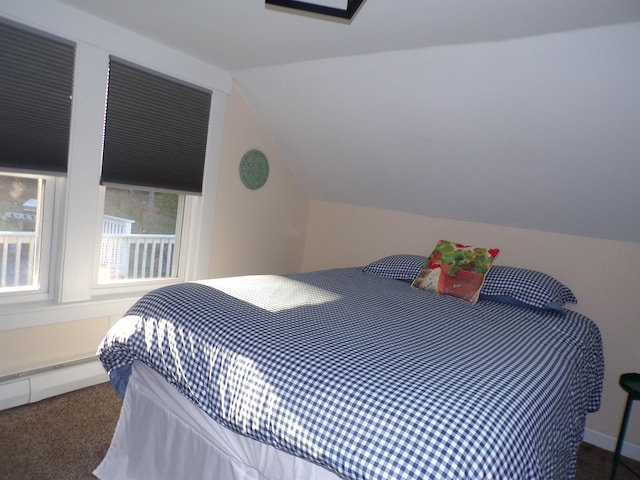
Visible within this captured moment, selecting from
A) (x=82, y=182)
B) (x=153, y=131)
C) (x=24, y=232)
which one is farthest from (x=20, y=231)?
(x=153, y=131)

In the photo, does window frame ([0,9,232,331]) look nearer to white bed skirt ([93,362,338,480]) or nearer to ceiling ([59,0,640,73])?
ceiling ([59,0,640,73])

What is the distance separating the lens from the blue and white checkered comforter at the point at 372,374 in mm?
1025

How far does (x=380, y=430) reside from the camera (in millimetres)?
1043

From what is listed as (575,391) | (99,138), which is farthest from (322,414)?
(99,138)

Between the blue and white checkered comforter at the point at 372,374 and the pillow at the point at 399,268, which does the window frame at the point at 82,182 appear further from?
the pillow at the point at 399,268

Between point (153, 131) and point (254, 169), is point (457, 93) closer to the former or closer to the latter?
point (254, 169)

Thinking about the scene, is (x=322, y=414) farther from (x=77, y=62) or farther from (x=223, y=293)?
(x=77, y=62)

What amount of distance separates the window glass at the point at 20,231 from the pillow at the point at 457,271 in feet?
7.45

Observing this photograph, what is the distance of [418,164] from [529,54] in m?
1.11

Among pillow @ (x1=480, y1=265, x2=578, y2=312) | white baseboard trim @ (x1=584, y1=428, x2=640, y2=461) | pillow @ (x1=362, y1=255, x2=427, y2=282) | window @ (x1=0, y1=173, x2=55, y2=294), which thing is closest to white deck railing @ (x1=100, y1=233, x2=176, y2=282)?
window @ (x1=0, y1=173, x2=55, y2=294)

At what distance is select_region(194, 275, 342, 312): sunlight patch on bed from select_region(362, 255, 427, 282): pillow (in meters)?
0.86

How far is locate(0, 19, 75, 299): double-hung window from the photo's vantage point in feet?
6.93

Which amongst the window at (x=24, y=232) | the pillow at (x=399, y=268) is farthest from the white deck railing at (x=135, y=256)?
the pillow at (x=399, y=268)

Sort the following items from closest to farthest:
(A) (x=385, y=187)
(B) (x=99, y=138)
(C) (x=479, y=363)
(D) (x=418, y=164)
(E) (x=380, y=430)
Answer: (E) (x=380, y=430), (C) (x=479, y=363), (B) (x=99, y=138), (D) (x=418, y=164), (A) (x=385, y=187)
